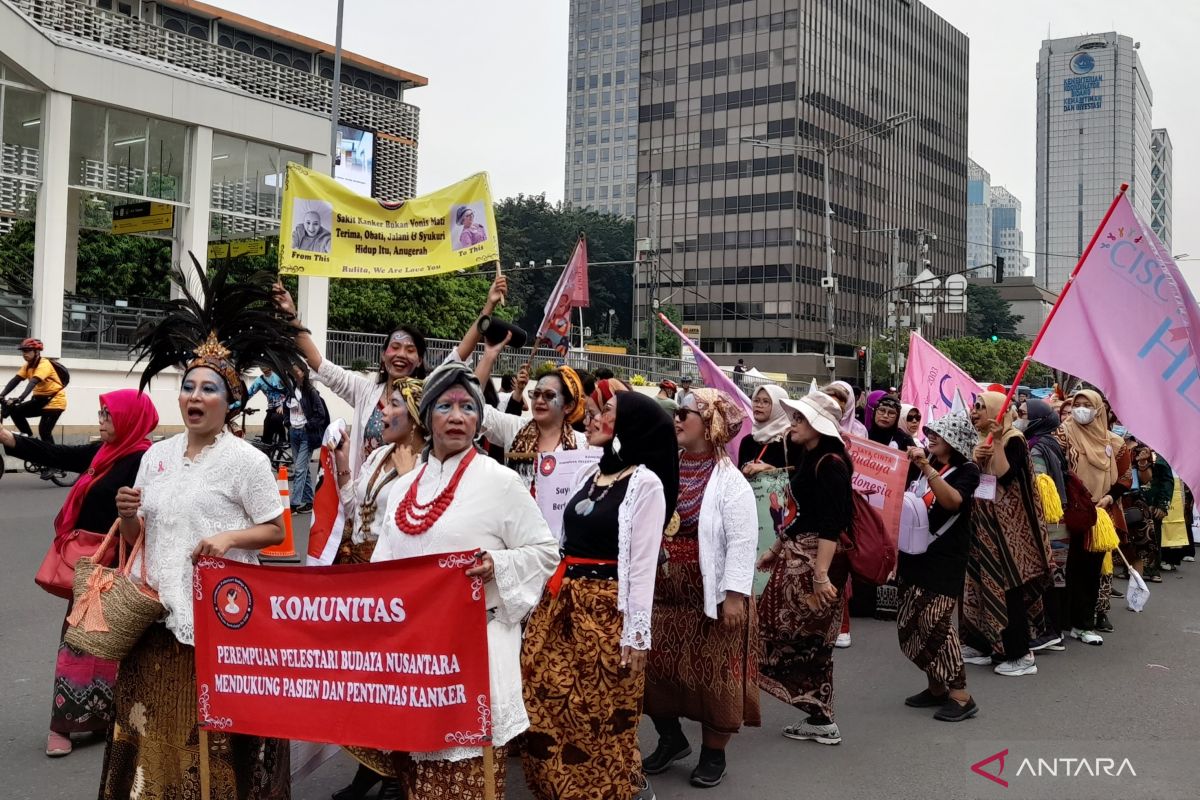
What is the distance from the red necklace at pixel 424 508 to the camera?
3885 millimetres

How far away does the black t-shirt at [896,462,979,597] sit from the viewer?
6.71m

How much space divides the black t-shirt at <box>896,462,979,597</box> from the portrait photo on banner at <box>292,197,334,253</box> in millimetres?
4662

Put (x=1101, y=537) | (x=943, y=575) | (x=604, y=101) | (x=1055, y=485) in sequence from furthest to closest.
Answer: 1. (x=604, y=101)
2. (x=1101, y=537)
3. (x=1055, y=485)
4. (x=943, y=575)

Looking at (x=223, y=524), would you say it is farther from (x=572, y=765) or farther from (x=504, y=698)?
(x=572, y=765)

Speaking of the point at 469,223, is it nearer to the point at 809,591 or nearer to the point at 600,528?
the point at 809,591

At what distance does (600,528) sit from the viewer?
4684 millimetres

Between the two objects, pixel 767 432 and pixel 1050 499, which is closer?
pixel 767 432

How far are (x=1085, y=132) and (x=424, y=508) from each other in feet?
669

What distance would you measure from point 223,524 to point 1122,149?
20254cm

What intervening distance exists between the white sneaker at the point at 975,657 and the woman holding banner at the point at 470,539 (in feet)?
17.8

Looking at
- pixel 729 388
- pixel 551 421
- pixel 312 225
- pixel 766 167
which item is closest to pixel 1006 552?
pixel 729 388

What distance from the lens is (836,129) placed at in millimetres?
96062

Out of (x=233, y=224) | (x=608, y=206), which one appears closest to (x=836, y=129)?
(x=608, y=206)

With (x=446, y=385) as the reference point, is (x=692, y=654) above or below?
below
